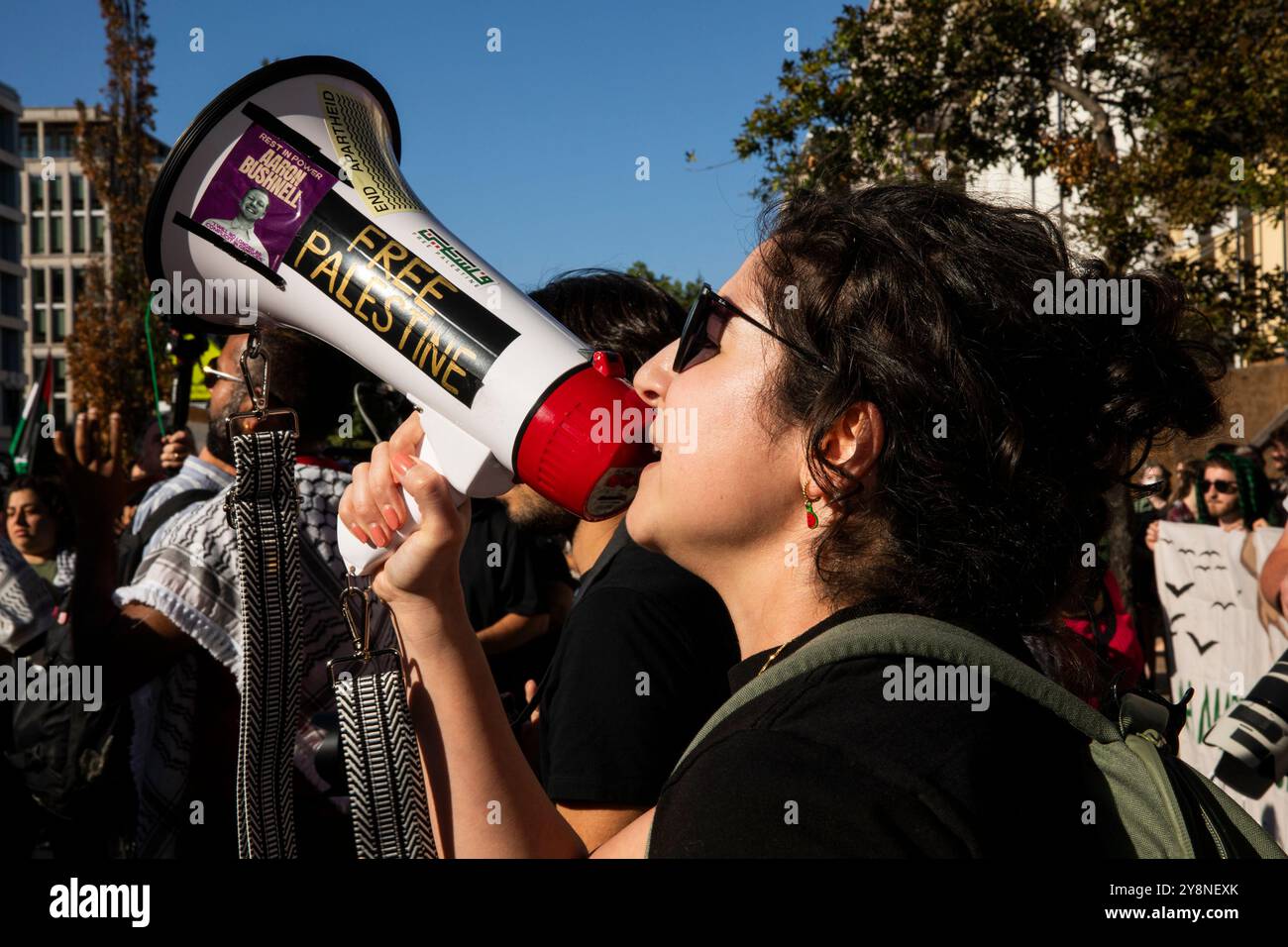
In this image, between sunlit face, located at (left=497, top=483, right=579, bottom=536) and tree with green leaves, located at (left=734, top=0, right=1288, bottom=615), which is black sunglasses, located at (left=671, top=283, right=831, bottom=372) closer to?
sunlit face, located at (left=497, top=483, right=579, bottom=536)

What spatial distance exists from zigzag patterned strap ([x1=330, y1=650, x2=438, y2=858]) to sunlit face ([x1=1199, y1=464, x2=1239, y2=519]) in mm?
5976

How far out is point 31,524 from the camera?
591 cm

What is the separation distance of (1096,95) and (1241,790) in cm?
719

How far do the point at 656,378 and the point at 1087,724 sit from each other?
764mm

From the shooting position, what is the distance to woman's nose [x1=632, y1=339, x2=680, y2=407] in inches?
66.0

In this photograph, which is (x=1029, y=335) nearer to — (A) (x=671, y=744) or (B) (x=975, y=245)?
(B) (x=975, y=245)

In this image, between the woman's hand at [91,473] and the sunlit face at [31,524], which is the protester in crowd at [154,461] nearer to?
the sunlit face at [31,524]

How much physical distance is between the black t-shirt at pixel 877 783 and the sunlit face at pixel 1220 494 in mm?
6030

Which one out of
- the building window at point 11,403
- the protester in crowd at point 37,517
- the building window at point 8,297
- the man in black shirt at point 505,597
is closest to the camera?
the man in black shirt at point 505,597

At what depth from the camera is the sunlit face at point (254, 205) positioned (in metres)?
1.92


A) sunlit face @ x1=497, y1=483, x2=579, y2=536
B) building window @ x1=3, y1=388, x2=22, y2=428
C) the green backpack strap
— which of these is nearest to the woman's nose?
the green backpack strap

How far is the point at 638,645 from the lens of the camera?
191 centimetres

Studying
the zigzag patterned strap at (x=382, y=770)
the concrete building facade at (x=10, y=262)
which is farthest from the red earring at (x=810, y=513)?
the concrete building facade at (x=10, y=262)
